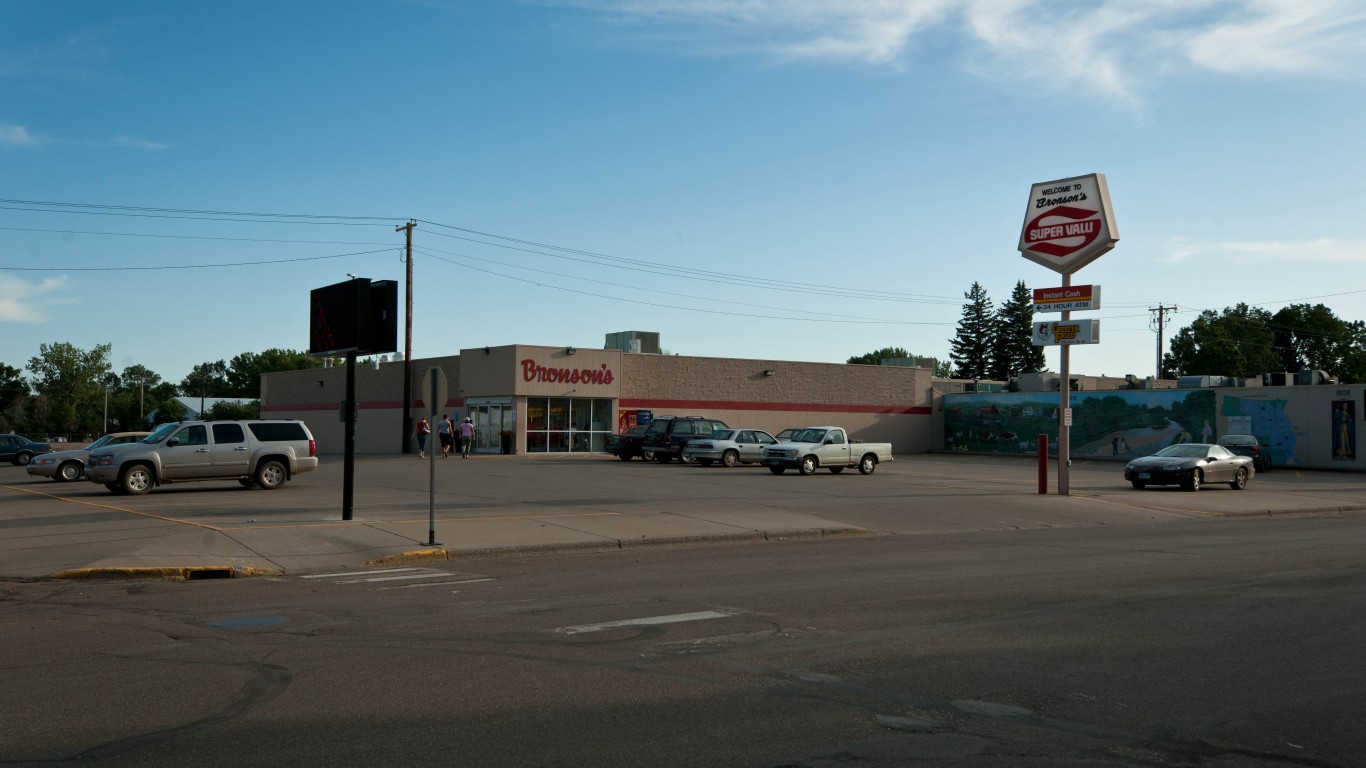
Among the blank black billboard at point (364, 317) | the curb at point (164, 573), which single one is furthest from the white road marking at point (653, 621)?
the blank black billboard at point (364, 317)

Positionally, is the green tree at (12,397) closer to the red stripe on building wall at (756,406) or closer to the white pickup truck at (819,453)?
the red stripe on building wall at (756,406)

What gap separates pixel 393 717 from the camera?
250 inches

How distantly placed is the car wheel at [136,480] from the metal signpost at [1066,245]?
2144 centimetres

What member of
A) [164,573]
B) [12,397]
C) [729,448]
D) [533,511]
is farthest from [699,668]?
[12,397]

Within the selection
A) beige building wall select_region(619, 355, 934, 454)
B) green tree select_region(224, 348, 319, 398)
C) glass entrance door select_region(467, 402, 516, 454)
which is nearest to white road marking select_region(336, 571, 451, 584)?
glass entrance door select_region(467, 402, 516, 454)

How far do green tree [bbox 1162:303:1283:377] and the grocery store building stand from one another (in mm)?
48186

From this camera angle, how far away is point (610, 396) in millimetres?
49844

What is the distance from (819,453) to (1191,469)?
10.7m

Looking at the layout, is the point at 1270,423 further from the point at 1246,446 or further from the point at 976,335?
the point at 976,335

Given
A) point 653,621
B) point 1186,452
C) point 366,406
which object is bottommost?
point 653,621

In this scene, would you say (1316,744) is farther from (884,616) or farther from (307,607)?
(307,607)

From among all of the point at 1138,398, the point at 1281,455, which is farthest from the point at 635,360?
the point at 1281,455

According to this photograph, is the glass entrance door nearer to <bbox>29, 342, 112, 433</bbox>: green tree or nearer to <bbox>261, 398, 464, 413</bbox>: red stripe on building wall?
<bbox>261, 398, 464, 413</bbox>: red stripe on building wall

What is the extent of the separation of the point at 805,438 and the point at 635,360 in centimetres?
1681
